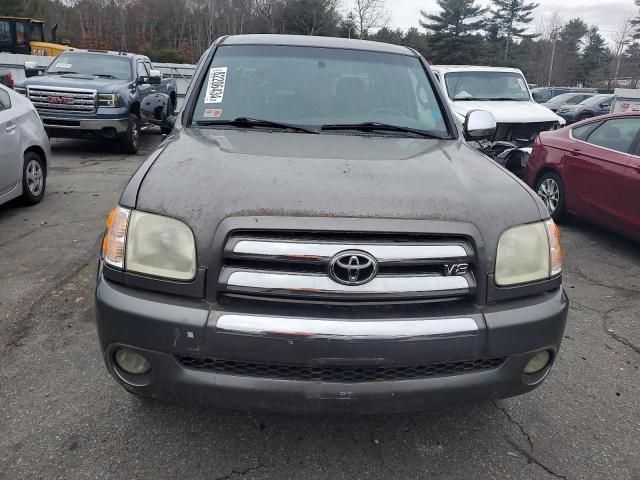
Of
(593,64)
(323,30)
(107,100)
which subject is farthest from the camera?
(593,64)

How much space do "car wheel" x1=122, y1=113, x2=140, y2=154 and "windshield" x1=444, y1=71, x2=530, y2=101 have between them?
613 centimetres

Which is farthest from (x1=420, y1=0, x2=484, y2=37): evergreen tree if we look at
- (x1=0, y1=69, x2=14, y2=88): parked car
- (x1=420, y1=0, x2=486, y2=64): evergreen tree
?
(x1=0, y1=69, x2=14, y2=88): parked car

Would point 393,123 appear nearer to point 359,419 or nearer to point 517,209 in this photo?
point 517,209

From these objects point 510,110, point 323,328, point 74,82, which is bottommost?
point 323,328

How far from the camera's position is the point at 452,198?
2.12 metres

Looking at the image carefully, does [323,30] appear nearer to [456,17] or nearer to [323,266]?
[456,17]

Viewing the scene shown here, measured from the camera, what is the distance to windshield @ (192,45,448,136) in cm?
314

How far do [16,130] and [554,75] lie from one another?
214ft

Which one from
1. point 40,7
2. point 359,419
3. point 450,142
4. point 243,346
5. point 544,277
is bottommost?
point 359,419

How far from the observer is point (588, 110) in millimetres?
22344

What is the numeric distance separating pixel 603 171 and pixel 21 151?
6.26 m

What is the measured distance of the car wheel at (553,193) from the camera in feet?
A: 20.8

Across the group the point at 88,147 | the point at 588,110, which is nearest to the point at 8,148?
the point at 88,147

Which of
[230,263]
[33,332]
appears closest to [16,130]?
[33,332]
